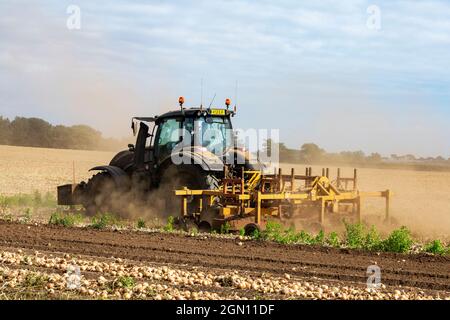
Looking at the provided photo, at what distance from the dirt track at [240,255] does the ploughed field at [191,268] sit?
0.6 inches

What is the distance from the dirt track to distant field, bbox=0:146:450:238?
5103 mm

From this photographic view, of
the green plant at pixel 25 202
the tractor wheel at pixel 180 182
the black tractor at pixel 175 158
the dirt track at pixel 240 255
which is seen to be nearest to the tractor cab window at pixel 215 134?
the black tractor at pixel 175 158

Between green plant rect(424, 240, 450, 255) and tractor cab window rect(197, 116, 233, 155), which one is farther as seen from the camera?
tractor cab window rect(197, 116, 233, 155)

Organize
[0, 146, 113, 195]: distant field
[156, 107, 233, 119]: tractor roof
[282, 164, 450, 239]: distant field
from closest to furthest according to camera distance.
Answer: [156, 107, 233, 119]: tractor roof < [282, 164, 450, 239]: distant field < [0, 146, 113, 195]: distant field

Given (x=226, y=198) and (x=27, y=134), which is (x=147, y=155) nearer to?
(x=226, y=198)

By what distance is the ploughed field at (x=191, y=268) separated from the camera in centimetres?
860

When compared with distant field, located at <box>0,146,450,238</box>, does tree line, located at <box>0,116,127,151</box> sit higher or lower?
higher

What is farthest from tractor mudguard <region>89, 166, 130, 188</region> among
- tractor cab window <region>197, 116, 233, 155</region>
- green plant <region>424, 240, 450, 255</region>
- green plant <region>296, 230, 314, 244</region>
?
green plant <region>424, 240, 450, 255</region>

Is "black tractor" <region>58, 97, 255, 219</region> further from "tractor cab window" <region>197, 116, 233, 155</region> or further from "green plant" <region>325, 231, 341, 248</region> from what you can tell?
"green plant" <region>325, 231, 341, 248</region>

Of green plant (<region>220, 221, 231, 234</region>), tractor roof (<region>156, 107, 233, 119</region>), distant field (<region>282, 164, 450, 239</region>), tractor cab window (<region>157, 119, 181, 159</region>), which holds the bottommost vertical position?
distant field (<region>282, 164, 450, 239</region>)

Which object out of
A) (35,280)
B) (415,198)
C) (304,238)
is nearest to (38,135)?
(415,198)

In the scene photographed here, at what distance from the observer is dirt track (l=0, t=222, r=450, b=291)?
35.3ft

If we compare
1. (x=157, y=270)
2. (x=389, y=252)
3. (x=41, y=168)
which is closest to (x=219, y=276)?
(x=157, y=270)

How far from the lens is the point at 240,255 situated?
39.8 ft
